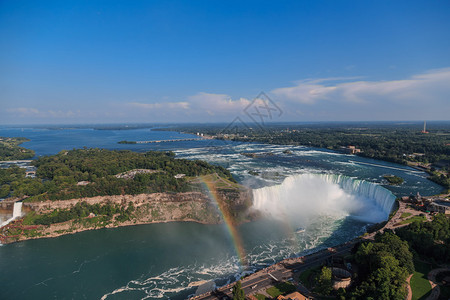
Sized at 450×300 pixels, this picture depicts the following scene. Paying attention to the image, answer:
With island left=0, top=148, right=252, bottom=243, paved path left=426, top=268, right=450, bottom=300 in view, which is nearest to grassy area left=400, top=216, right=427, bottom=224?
paved path left=426, top=268, right=450, bottom=300

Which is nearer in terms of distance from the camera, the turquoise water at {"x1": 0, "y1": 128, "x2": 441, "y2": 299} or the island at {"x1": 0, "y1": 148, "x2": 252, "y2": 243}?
the turquoise water at {"x1": 0, "y1": 128, "x2": 441, "y2": 299}

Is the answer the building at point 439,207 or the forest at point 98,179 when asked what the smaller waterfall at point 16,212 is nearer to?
the forest at point 98,179

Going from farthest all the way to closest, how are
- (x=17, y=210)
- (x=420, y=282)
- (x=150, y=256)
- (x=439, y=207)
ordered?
(x=17, y=210) < (x=439, y=207) < (x=150, y=256) < (x=420, y=282)

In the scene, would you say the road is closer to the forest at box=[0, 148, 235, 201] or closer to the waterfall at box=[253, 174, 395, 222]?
the waterfall at box=[253, 174, 395, 222]

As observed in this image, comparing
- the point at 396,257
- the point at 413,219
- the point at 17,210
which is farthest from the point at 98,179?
the point at 413,219

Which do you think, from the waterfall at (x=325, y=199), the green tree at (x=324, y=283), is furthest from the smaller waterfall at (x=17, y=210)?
the green tree at (x=324, y=283)

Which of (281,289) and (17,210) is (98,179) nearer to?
(17,210)
